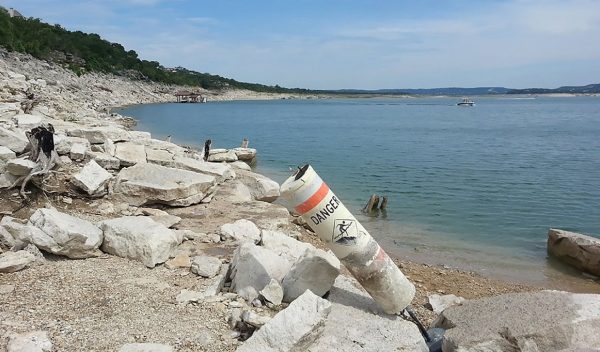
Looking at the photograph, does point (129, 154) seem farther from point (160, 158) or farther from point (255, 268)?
point (255, 268)

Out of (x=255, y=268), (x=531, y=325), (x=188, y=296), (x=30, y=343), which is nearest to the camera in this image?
(x=30, y=343)

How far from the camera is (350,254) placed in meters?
6.36

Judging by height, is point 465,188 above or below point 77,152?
below

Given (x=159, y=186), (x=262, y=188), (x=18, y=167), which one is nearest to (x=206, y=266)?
(x=159, y=186)

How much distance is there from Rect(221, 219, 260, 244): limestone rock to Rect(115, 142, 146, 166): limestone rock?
4.74m

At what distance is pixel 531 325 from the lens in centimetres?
538

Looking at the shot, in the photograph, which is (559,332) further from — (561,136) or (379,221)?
(561,136)

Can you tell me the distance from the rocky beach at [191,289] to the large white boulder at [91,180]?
1.0 inches

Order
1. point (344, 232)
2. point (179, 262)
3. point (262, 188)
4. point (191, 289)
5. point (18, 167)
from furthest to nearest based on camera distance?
point (262, 188) < point (18, 167) < point (179, 262) < point (191, 289) < point (344, 232)

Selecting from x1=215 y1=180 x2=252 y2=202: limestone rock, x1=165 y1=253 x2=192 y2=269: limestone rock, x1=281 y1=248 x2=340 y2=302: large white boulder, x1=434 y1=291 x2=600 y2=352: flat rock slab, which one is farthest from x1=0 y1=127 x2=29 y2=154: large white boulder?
x1=434 y1=291 x2=600 y2=352: flat rock slab

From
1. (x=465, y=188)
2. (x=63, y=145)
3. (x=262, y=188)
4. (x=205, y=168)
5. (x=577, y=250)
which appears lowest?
(x=465, y=188)

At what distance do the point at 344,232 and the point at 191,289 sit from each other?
2307mm

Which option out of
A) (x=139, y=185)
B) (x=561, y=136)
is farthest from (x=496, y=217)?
(x=561, y=136)

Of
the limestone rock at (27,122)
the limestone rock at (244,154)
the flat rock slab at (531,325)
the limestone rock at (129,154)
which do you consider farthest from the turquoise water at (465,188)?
the limestone rock at (27,122)
